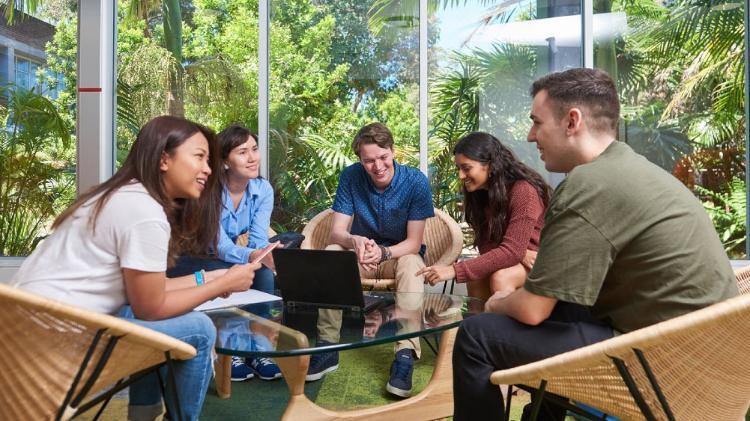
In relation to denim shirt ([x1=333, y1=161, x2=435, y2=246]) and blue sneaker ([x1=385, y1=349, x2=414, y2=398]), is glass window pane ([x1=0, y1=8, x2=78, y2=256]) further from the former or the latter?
blue sneaker ([x1=385, y1=349, x2=414, y2=398])

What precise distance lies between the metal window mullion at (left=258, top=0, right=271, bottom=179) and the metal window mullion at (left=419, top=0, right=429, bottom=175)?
1.16 metres

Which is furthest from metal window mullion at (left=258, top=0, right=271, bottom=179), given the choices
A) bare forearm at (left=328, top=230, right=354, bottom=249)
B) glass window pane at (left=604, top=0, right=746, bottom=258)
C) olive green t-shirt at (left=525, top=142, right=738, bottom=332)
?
olive green t-shirt at (left=525, top=142, right=738, bottom=332)

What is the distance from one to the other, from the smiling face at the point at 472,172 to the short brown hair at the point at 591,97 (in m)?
1.50

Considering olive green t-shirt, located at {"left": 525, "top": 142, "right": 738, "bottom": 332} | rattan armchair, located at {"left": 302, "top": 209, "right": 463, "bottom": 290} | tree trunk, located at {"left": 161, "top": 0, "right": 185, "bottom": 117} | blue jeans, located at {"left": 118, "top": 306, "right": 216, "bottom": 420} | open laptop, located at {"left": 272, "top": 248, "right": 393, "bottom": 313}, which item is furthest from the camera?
tree trunk, located at {"left": 161, "top": 0, "right": 185, "bottom": 117}

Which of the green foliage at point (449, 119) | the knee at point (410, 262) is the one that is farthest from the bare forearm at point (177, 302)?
the green foliage at point (449, 119)

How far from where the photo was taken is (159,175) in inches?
78.9

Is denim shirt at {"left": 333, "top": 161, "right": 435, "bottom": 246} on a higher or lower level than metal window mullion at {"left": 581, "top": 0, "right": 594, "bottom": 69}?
lower

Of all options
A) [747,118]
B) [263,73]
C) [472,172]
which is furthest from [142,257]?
[747,118]

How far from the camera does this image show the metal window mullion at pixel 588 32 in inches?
201

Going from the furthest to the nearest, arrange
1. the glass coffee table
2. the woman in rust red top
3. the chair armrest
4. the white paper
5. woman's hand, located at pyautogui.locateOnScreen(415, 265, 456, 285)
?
the woman in rust red top < woman's hand, located at pyautogui.locateOnScreen(415, 265, 456, 285) < the white paper < the glass coffee table < the chair armrest

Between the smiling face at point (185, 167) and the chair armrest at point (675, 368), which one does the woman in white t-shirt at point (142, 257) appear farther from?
the chair armrest at point (675, 368)

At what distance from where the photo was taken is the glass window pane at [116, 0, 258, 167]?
5.22 meters

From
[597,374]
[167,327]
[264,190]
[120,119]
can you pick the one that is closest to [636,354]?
[597,374]

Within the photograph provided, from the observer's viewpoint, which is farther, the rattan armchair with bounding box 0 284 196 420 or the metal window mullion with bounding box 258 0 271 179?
the metal window mullion with bounding box 258 0 271 179
